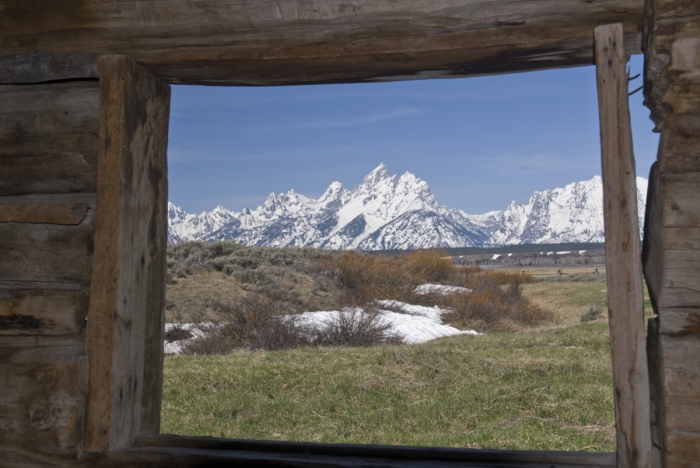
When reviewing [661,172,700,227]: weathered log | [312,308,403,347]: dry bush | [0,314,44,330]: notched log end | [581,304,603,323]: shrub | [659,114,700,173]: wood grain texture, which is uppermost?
[659,114,700,173]: wood grain texture

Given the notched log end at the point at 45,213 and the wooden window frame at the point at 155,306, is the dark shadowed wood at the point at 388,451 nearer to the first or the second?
the wooden window frame at the point at 155,306

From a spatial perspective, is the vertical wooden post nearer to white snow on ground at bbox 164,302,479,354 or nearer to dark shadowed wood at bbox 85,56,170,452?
dark shadowed wood at bbox 85,56,170,452

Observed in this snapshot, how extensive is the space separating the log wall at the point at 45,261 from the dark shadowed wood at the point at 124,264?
3.6 inches

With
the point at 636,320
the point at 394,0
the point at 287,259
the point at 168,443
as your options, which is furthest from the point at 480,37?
the point at 287,259

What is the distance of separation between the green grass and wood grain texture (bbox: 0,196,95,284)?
3.11 m

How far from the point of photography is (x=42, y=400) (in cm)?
246

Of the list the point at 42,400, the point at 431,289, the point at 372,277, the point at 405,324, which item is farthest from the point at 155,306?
the point at 372,277

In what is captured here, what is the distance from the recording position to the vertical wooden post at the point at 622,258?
6.58ft

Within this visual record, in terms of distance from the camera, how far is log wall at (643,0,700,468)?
197cm

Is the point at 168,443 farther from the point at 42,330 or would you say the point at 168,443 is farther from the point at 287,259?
the point at 287,259

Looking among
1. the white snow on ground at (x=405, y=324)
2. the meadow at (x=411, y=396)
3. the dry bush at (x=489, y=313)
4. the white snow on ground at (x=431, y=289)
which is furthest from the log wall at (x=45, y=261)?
the white snow on ground at (x=431, y=289)

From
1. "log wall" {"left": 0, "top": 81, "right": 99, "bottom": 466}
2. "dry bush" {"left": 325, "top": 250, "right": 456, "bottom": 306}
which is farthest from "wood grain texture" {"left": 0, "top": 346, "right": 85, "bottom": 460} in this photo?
"dry bush" {"left": 325, "top": 250, "right": 456, "bottom": 306}

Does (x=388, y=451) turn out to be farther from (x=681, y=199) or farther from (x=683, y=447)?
(x=681, y=199)

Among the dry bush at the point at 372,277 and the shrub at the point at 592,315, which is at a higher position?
the dry bush at the point at 372,277
